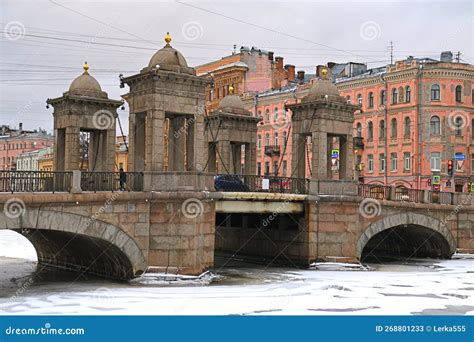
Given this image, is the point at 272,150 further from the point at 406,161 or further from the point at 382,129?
the point at 406,161

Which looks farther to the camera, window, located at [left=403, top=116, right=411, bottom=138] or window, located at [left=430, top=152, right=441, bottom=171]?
window, located at [left=403, top=116, right=411, bottom=138]

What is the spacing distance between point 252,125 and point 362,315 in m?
18.6

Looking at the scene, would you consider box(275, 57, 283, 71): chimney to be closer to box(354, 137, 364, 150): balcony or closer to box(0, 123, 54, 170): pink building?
box(354, 137, 364, 150): balcony

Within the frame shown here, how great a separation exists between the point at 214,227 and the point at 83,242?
190 inches

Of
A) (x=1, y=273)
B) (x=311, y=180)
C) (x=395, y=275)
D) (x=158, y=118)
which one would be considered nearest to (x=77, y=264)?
(x=1, y=273)
